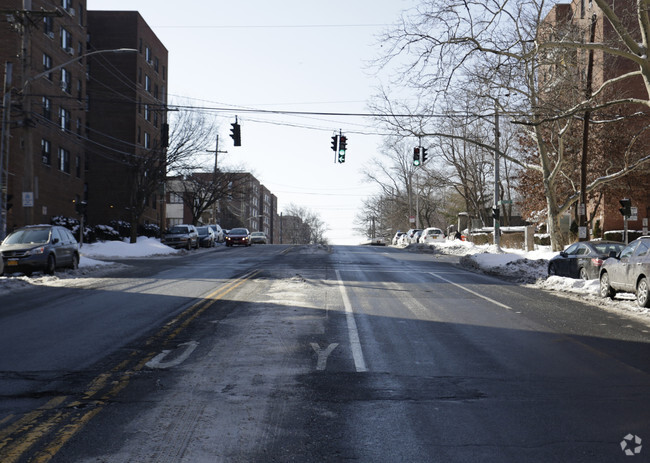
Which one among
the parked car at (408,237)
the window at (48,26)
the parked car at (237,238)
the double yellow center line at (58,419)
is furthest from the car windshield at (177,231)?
the double yellow center line at (58,419)

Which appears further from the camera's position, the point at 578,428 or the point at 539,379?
the point at 539,379

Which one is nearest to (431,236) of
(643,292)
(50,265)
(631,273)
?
(50,265)

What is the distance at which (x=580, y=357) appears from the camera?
27.7ft

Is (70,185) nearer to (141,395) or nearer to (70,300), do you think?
(70,300)

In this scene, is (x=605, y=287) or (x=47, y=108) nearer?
(x=605, y=287)

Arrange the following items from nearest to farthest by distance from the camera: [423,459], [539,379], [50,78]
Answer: [423,459] < [539,379] < [50,78]

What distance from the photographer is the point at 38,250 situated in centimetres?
2095

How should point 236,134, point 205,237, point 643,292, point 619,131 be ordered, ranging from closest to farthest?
point 643,292 < point 236,134 < point 619,131 < point 205,237

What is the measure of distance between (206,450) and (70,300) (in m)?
10.7

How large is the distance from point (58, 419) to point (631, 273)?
12691 mm

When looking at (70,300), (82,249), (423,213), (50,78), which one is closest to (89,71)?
(50,78)

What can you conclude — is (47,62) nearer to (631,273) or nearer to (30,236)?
(30,236)

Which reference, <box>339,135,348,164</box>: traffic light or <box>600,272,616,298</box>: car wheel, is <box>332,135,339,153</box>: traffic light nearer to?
<box>339,135,348,164</box>: traffic light

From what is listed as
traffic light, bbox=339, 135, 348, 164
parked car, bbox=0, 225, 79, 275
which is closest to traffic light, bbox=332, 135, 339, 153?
traffic light, bbox=339, 135, 348, 164
